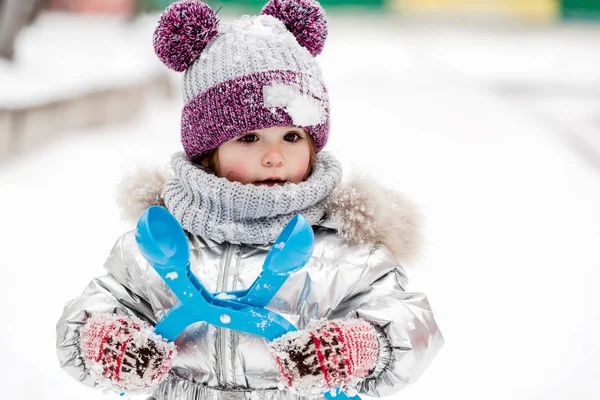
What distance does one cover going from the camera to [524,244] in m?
2.59

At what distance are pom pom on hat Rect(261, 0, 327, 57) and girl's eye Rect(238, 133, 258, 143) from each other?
0.18 metres

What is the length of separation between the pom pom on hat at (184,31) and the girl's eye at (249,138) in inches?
5.7

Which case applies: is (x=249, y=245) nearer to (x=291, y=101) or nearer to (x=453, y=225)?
(x=291, y=101)

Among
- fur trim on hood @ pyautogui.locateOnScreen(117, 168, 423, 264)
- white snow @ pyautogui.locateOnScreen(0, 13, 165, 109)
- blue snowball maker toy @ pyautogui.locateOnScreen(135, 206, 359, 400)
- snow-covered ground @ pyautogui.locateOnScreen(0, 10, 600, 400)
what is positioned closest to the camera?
blue snowball maker toy @ pyautogui.locateOnScreen(135, 206, 359, 400)

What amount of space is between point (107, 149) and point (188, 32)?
3116 mm

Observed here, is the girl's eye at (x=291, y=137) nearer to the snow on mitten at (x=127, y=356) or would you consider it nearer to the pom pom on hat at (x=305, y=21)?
the pom pom on hat at (x=305, y=21)

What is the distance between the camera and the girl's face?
96cm

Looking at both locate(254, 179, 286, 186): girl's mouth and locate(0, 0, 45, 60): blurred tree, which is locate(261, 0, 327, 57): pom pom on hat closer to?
locate(254, 179, 286, 186): girl's mouth

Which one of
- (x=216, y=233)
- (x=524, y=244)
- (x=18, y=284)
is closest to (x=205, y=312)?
(x=216, y=233)

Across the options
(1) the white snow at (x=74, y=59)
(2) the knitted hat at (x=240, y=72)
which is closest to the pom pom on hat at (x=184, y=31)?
(2) the knitted hat at (x=240, y=72)

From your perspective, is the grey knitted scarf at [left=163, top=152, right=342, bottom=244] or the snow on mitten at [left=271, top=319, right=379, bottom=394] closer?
the snow on mitten at [left=271, top=319, right=379, bottom=394]

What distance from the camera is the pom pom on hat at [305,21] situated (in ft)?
→ 3.41

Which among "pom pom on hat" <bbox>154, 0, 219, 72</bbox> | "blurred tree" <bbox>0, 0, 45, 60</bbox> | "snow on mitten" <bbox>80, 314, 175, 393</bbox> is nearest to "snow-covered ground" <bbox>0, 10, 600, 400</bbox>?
"pom pom on hat" <bbox>154, 0, 219, 72</bbox>

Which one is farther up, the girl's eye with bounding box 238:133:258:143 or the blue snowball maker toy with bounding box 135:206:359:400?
the girl's eye with bounding box 238:133:258:143
